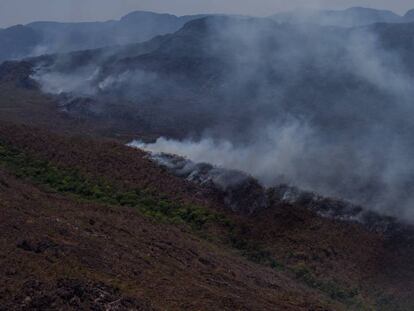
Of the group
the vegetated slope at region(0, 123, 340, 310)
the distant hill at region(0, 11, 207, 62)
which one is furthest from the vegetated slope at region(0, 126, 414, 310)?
the distant hill at region(0, 11, 207, 62)

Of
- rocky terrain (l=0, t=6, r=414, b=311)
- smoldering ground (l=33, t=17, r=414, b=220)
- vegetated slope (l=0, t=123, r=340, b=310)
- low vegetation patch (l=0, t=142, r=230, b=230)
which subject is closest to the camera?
vegetated slope (l=0, t=123, r=340, b=310)

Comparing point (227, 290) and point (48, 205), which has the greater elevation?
point (48, 205)

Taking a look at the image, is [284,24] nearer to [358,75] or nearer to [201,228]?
[358,75]

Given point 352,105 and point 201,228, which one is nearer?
point 201,228

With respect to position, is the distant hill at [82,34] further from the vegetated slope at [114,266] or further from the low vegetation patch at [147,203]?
the vegetated slope at [114,266]

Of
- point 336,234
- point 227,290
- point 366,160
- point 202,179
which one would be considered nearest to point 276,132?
point 366,160

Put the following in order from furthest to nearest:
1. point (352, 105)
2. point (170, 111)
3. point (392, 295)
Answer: point (170, 111)
point (352, 105)
point (392, 295)

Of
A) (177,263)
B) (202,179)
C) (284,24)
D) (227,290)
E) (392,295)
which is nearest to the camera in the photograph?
(227,290)

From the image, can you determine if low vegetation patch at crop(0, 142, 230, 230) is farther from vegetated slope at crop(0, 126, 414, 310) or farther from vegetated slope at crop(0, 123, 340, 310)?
vegetated slope at crop(0, 123, 340, 310)
